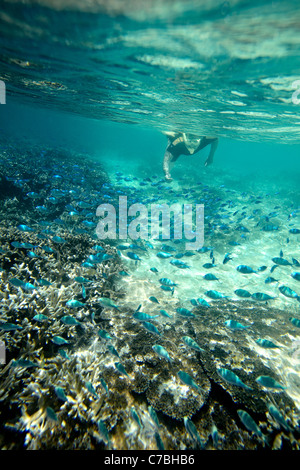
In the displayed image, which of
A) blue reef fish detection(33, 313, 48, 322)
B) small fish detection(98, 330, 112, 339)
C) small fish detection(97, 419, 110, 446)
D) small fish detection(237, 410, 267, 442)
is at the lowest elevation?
small fish detection(97, 419, 110, 446)

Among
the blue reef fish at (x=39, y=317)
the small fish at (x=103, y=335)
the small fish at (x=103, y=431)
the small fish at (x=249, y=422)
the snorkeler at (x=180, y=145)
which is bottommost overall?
the small fish at (x=103, y=431)

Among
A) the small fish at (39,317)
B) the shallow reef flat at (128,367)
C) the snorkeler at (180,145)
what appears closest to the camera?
the shallow reef flat at (128,367)

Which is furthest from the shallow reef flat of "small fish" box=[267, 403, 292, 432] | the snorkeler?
the snorkeler

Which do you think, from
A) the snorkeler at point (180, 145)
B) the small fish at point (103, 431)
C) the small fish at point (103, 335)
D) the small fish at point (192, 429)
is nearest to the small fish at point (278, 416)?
the small fish at point (192, 429)

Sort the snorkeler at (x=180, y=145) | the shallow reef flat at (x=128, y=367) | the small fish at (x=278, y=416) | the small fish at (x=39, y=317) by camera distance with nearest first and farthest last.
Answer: the small fish at (x=278, y=416) → the shallow reef flat at (x=128, y=367) → the small fish at (x=39, y=317) → the snorkeler at (x=180, y=145)

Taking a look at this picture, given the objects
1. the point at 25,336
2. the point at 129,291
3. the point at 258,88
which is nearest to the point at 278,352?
the point at 129,291

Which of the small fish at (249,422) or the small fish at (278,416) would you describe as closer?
the small fish at (249,422)

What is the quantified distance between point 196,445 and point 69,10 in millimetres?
12531

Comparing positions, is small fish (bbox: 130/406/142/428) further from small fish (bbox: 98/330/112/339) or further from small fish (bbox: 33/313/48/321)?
small fish (bbox: 33/313/48/321)

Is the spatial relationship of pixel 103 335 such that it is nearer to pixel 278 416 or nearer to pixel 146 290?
pixel 278 416

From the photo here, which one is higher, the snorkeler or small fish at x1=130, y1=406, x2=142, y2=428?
the snorkeler

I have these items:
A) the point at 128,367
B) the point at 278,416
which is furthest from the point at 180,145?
the point at 278,416

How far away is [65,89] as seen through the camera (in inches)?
716

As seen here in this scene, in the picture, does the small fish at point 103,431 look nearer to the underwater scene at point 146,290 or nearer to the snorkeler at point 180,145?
the underwater scene at point 146,290
